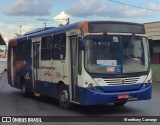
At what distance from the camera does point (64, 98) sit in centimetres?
1410

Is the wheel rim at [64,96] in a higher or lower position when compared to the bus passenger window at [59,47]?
lower

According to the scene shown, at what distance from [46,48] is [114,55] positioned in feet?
12.6

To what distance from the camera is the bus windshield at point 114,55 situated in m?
12.8

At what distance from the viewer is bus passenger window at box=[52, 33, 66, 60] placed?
14.3 meters

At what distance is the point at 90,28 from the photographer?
12875 mm

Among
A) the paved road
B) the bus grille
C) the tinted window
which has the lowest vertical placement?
the paved road

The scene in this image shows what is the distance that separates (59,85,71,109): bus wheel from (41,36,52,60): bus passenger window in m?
1.84

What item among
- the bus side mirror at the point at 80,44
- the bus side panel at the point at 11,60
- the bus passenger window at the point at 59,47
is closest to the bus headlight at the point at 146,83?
the bus side mirror at the point at 80,44

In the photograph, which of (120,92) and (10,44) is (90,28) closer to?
(120,92)

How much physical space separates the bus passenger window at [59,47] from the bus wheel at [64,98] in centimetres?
104

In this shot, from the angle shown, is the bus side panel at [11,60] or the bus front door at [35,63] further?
the bus side panel at [11,60]

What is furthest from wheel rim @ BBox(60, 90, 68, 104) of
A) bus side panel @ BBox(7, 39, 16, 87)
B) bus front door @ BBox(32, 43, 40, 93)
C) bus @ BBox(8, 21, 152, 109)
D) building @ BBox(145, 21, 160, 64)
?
building @ BBox(145, 21, 160, 64)

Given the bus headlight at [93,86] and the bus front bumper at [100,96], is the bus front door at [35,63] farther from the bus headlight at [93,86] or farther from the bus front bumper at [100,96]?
the bus headlight at [93,86]

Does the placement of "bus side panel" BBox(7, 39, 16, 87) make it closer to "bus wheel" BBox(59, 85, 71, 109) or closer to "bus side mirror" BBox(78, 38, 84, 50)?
"bus wheel" BBox(59, 85, 71, 109)
